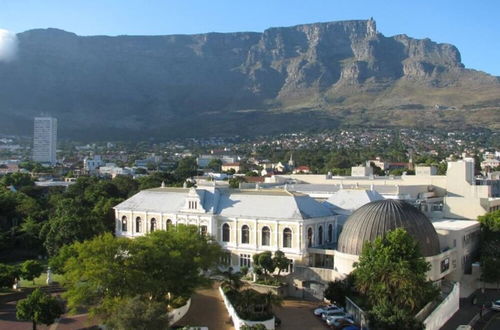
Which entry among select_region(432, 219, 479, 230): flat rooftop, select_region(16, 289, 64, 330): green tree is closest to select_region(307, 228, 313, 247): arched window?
select_region(432, 219, 479, 230): flat rooftop

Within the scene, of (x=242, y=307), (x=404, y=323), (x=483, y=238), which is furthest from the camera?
(x=483, y=238)

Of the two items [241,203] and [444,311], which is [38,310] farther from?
[444,311]

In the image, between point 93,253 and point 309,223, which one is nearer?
point 93,253

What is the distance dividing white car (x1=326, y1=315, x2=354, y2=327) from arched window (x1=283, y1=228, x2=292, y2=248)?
13666mm

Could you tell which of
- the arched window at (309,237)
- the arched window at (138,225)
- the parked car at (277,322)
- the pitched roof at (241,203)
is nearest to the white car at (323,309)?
the parked car at (277,322)

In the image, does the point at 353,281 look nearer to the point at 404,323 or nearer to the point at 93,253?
the point at 404,323

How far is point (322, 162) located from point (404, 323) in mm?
156402

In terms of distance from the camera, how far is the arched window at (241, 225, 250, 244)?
5734 centimetres

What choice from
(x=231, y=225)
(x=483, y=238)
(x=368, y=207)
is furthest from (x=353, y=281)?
(x=483, y=238)

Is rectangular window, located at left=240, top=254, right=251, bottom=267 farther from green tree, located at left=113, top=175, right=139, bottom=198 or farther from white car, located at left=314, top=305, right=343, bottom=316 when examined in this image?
green tree, located at left=113, top=175, right=139, bottom=198

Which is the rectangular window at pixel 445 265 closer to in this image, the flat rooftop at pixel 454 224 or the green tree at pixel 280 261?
the flat rooftop at pixel 454 224

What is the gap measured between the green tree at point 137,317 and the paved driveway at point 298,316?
11.0 m

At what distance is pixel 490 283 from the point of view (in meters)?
55.1

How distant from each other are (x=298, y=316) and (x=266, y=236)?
13069 millimetres
